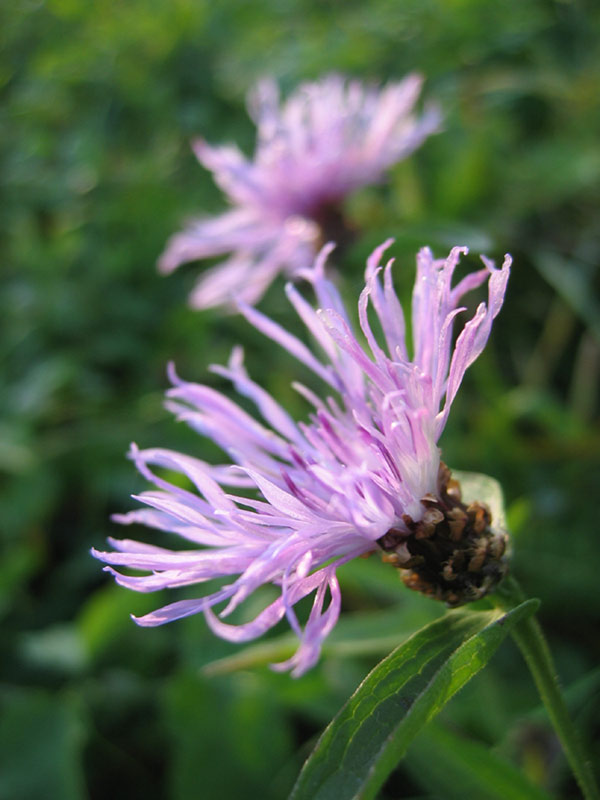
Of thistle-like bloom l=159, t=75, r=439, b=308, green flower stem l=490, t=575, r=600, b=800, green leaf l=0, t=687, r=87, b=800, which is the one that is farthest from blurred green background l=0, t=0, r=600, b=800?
green flower stem l=490, t=575, r=600, b=800

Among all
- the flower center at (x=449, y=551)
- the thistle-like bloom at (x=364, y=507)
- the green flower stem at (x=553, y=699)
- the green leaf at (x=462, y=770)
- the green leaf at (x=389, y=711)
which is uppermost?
the thistle-like bloom at (x=364, y=507)

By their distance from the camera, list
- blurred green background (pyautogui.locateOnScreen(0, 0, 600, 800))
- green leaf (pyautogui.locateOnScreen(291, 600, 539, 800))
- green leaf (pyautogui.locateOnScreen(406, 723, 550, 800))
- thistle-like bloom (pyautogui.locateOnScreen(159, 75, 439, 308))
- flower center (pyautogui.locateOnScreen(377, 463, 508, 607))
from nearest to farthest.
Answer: green leaf (pyautogui.locateOnScreen(291, 600, 539, 800)) < flower center (pyautogui.locateOnScreen(377, 463, 508, 607)) < green leaf (pyautogui.locateOnScreen(406, 723, 550, 800)) < blurred green background (pyautogui.locateOnScreen(0, 0, 600, 800)) < thistle-like bloom (pyautogui.locateOnScreen(159, 75, 439, 308))

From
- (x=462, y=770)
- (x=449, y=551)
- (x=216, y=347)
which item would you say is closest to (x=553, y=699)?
(x=449, y=551)

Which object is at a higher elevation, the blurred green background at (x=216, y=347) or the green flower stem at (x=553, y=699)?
the blurred green background at (x=216, y=347)

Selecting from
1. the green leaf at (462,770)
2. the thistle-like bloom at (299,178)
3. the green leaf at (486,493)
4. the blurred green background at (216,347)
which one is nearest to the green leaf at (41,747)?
the blurred green background at (216,347)

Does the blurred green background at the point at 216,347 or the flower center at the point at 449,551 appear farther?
the blurred green background at the point at 216,347

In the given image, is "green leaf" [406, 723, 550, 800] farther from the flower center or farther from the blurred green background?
the flower center

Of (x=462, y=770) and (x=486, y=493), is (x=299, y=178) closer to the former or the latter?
(x=486, y=493)

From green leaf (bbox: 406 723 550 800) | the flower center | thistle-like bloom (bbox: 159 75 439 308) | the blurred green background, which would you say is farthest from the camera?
thistle-like bloom (bbox: 159 75 439 308)

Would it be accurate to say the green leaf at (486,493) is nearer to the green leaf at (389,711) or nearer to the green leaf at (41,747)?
the green leaf at (389,711)
